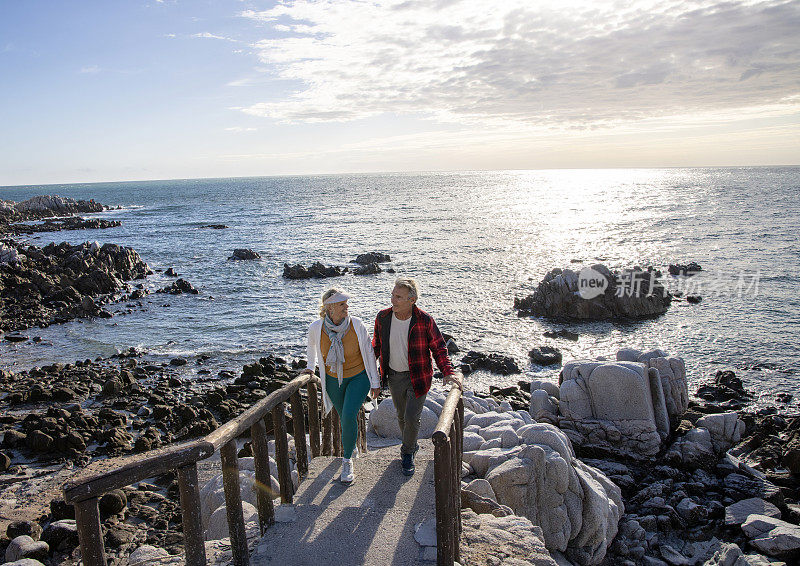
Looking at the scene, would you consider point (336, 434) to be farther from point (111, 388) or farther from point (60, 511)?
point (111, 388)

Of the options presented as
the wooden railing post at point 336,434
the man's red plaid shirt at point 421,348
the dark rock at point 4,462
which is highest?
the man's red plaid shirt at point 421,348

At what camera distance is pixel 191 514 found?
13.5ft

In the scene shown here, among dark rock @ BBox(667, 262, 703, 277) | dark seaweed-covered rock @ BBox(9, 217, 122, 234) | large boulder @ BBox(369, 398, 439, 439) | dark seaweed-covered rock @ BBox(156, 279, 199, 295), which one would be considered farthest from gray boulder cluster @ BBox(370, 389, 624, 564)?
dark seaweed-covered rock @ BBox(9, 217, 122, 234)

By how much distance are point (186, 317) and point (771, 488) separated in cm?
2344

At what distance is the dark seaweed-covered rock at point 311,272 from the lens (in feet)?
116

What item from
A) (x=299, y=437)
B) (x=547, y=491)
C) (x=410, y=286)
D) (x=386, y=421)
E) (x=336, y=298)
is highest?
(x=410, y=286)

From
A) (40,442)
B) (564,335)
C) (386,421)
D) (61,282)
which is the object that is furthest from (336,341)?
(61,282)

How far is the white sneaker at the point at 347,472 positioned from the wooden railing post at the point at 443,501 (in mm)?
1774

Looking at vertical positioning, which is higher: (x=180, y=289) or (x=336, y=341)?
(x=336, y=341)

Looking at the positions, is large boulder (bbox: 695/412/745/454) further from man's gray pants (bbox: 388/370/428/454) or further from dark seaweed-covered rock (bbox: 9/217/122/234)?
dark seaweed-covered rock (bbox: 9/217/122/234)

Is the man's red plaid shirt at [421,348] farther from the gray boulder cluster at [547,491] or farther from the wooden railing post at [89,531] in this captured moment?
the wooden railing post at [89,531]

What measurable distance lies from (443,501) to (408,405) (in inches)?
73.4

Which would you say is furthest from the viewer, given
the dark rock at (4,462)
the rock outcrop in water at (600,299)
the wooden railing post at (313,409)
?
the rock outcrop in water at (600,299)

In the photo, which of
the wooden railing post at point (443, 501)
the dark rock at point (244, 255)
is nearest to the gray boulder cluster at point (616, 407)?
the wooden railing post at point (443, 501)
